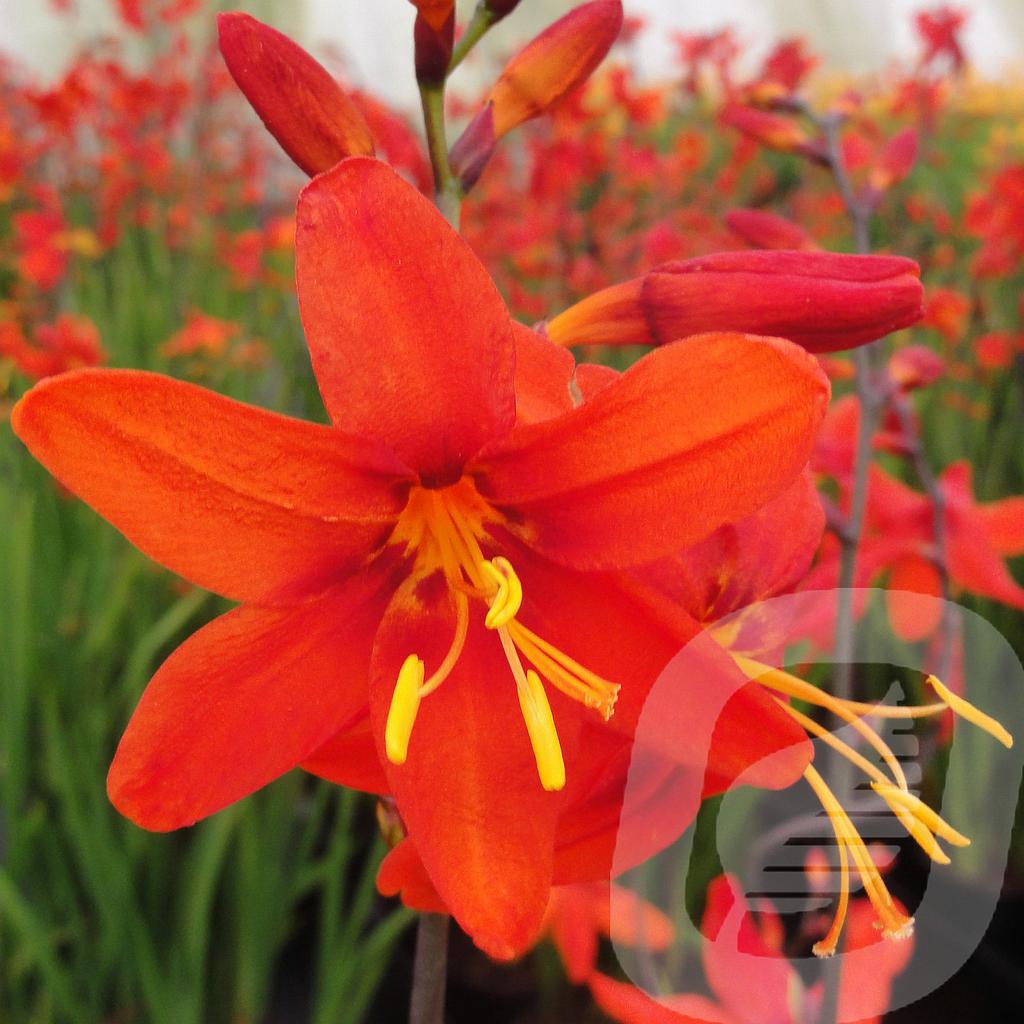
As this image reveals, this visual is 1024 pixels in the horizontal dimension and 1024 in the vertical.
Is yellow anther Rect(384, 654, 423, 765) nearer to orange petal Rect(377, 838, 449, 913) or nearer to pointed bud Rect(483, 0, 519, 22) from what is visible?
orange petal Rect(377, 838, 449, 913)

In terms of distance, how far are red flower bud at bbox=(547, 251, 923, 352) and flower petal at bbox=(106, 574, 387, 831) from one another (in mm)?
200

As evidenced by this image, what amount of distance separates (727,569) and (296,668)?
0.18 metres

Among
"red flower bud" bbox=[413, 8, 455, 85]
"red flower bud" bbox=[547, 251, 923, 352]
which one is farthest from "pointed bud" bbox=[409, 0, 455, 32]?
"red flower bud" bbox=[547, 251, 923, 352]

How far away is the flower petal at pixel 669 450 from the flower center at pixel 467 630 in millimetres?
32

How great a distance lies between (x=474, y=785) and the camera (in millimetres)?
365

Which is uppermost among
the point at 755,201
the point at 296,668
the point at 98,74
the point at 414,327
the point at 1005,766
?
the point at 98,74

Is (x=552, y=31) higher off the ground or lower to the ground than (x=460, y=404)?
higher

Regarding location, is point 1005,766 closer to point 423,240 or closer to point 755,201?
point 423,240

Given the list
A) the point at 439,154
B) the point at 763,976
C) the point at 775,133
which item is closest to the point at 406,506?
the point at 439,154

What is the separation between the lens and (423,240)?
33 cm

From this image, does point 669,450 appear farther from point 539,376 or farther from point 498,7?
point 498,7

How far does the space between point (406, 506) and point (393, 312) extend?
0.30 ft

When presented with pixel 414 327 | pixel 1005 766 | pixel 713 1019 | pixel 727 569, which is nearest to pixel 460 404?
pixel 414 327
